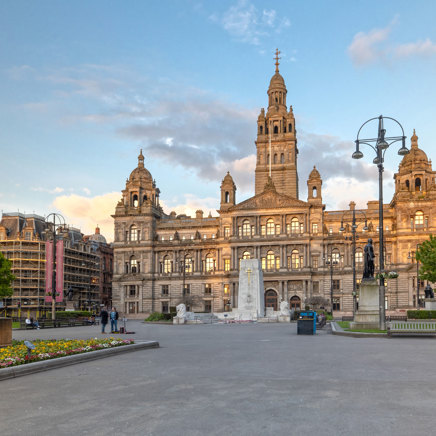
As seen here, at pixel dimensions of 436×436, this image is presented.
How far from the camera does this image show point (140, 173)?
335 ft

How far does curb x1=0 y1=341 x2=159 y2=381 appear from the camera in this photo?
570 inches

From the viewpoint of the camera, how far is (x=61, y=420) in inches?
363

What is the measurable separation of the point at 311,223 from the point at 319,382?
80.0m

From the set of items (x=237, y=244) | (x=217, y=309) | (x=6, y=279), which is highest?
(x=237, y=244)

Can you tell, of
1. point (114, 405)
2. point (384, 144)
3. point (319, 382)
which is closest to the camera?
point (114, 405)

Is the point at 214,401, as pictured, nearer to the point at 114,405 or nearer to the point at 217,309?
the point at 114,405

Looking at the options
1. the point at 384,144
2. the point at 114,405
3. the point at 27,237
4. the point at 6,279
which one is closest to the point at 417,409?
the point at 114,405

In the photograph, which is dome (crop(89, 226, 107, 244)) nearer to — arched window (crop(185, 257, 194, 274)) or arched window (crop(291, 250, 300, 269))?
arched window (crop(185, 257, 194, 274))

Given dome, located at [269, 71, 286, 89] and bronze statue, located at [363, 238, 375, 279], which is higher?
dome, located at [269, 71, 286, 89]

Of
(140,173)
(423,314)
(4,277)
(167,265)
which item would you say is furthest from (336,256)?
(4,277)

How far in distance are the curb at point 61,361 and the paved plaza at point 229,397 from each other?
0.34m

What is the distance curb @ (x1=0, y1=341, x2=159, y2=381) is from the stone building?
62.5m

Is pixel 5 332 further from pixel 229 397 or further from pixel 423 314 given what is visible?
pixel 423 314

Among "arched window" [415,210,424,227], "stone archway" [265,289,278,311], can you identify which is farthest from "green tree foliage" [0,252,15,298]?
"arched window" [415,210,424,227]
